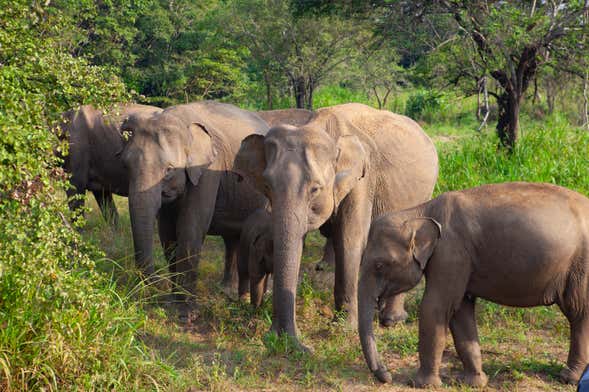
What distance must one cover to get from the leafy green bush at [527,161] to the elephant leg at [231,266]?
3.72 metres

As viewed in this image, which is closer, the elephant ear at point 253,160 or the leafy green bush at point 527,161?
the elephant ear at point 253,160

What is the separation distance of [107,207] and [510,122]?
6.11 m

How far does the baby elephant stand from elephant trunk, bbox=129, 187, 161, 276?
1877mm

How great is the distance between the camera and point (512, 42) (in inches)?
435

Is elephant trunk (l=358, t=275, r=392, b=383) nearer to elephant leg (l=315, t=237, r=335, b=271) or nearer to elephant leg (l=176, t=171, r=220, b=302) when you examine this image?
elephant leg (l=176, t=171, r=220, b=302)

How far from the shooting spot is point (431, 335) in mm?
5188

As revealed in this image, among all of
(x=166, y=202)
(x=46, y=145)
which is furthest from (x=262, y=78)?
(x=46, y=145)

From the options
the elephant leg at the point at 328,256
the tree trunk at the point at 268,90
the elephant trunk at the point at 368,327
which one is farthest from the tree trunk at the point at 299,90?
the elephant trunk at the point at 368,327

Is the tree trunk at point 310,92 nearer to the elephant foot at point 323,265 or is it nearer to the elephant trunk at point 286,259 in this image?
the elephant foot at point 323,265

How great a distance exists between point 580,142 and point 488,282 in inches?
275

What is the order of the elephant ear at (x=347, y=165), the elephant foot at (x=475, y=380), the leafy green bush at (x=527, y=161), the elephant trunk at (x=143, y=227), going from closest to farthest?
the elephant foot at (x=475, y=380) → the elephant ear at (x=347, y=165) → the elephant trunk at (x=143, y=227) → the leafy green bush at (x=527, y=161)

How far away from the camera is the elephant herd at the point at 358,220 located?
17.0 ft

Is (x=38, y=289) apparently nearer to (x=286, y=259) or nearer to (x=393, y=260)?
(x=286, y=259)

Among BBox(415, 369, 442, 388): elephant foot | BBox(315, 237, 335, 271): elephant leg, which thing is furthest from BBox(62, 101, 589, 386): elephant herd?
BBox(315, 237, 335, 271): elephant leg
